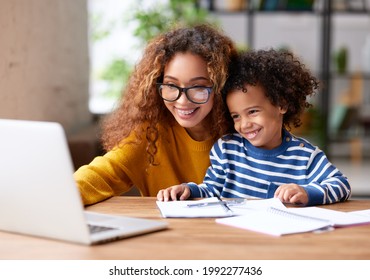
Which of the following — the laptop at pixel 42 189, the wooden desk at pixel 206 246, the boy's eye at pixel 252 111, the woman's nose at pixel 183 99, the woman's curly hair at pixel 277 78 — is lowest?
the wooden desk at pixel 206 246

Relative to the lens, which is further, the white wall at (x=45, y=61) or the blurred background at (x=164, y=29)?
the blurred background at (x=164, y=29)

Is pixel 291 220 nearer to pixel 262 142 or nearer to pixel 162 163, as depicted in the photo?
pixel 262 142

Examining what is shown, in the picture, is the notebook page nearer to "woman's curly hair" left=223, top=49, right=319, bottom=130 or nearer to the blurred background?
"woman's curly hair" left=223, top=49, right=319, bottom=130

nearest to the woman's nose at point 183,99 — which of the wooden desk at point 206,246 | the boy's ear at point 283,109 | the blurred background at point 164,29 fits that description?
the boy's ear at point 283,109

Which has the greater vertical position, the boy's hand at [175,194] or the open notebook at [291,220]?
the boy's hand at [175,194]

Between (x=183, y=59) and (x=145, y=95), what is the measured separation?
180 millimetres

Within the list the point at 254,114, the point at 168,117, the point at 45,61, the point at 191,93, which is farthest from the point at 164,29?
the point at 254,114

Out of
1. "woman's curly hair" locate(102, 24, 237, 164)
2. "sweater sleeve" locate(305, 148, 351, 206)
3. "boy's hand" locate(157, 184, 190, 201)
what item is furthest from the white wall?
"sweater sleeve" locate(305, 148, 351, 206)

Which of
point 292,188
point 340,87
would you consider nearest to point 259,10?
point 340,87

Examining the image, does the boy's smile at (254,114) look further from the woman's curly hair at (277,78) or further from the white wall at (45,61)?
the white wall at (45,61)

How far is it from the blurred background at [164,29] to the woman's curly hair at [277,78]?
3.27 feet

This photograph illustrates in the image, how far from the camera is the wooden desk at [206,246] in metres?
1.38

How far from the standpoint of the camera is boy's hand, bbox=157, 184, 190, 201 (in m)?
1.93

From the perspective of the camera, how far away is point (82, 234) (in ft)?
4.67
